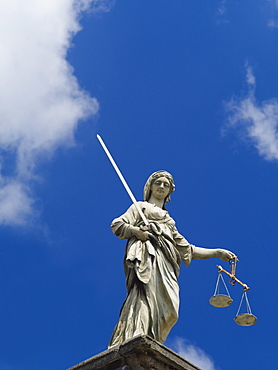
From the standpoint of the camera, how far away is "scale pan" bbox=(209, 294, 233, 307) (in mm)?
10875

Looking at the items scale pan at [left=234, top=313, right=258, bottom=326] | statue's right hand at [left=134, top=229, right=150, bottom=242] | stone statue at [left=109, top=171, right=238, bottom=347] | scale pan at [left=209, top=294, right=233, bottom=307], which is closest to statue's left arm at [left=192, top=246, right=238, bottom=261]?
stone statue at [left=109, top=171, right=238, bottom=347]

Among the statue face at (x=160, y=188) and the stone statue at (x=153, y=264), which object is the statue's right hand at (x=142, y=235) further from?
the statue face at (x=160, y=188)

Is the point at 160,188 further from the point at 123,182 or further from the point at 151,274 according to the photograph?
the point at 151,274

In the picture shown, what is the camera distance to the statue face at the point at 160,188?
11.2m

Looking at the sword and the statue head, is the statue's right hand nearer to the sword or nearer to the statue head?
the sword

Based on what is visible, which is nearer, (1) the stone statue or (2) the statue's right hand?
(1) the stone statue

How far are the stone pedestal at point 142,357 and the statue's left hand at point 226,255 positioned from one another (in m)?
3.06

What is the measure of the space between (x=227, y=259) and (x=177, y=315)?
1847mm

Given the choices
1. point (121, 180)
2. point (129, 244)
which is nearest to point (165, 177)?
point (121, 180)

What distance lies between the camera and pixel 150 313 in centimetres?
928

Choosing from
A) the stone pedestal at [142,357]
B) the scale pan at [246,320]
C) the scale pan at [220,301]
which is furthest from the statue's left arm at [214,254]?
the stone pedestal at [142,357]

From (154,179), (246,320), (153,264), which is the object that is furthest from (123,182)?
(246,320)

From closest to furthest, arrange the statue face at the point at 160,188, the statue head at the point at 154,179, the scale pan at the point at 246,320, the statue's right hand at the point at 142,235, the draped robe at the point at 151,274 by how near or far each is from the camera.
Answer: the draped robe at the point at 151,274
the statue's right hand at the point at 142,235
the scale pan at the point at 246,320
the statue face at the point at 160,188
the statue head at the point at 154,179

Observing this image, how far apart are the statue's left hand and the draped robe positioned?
2.03 ft
